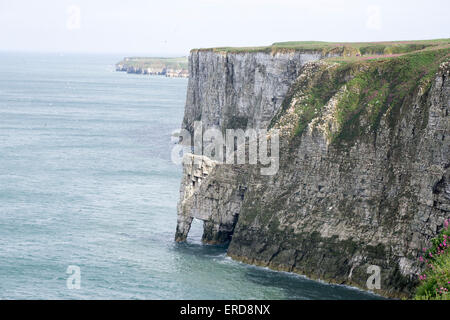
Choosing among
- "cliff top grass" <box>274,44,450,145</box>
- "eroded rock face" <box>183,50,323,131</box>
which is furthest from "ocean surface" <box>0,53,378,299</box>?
"cliff top grass" <box>274,44,450,145</box>

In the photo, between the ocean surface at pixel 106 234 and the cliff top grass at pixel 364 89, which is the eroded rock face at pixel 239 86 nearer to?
the ocean surface at pixel 106 234

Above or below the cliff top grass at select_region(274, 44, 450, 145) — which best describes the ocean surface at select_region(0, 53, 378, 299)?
below

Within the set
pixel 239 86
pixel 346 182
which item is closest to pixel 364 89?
pixel 346 182

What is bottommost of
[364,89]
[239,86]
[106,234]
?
[106,234]

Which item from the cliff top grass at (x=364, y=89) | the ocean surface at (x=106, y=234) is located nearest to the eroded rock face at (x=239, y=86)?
the ocean surface at (x=106, y=234)

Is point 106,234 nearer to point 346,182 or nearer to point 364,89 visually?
point 346,182

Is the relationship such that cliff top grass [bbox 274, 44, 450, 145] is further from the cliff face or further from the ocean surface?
the ocean surface

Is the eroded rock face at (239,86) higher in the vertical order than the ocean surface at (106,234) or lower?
higher

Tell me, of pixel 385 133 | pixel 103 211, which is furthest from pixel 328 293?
pixel 103 211
